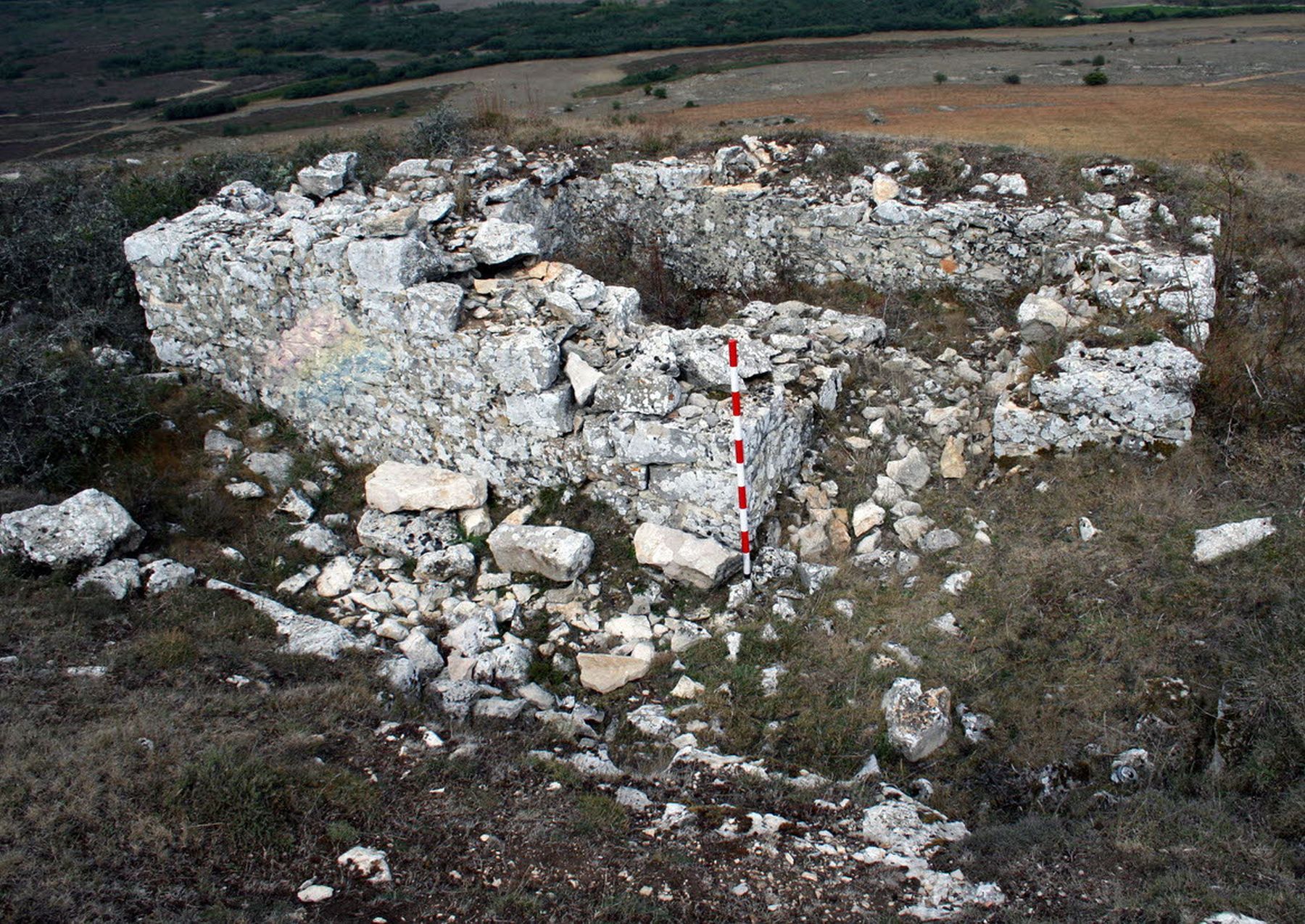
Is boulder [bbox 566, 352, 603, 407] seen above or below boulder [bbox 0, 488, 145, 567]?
above

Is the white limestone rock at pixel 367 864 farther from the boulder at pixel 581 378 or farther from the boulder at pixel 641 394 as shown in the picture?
the boulder at pixel 581 378

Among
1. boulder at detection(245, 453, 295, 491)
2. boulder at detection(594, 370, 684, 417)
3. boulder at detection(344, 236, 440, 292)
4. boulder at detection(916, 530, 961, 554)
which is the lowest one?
boulder at detection(916, 530, 961, 554)

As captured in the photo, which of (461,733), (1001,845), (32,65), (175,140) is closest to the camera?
(1001,845)

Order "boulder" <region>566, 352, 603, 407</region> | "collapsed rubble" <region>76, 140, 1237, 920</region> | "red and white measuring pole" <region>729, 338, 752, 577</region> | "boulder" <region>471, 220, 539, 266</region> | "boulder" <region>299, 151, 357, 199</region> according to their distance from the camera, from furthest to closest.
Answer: "boulder" <region>299, 151, 357, 199</region>
"boulder" <region>471, 220, 539, 266</region>
"boulder" <region>566, 352, 603, 407</region>
"red and white measuring pole" <region>729, 338, 752, 577</region>
"collapsed rubble" <region>76, 140, 1237, 920</region>

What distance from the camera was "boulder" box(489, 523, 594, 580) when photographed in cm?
614

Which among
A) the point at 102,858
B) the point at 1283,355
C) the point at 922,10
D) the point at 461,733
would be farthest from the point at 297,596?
the point at 922,10

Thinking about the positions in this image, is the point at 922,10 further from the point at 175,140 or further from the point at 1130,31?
the point at 175,140

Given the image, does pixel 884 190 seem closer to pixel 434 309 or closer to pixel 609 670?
pixel 434 309

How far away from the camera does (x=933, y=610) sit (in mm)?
5500

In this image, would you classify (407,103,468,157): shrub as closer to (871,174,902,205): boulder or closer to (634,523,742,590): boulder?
(871,174,902,205): boulder

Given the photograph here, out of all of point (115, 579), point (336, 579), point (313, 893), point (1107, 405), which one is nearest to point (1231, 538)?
point (1107, 405)

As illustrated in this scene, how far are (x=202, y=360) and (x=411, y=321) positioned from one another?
3.15 metres

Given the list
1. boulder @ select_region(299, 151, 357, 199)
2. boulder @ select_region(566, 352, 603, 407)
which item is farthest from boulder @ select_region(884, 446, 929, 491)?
boulder @ select_region(299, 151, 357, 199)

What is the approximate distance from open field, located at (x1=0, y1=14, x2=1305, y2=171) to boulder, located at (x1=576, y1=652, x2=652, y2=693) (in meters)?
10.5
